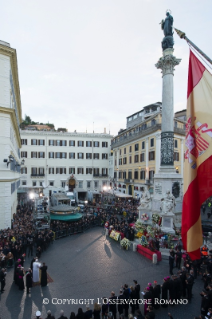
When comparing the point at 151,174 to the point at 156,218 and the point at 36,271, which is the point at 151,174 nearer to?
the point at 156,218

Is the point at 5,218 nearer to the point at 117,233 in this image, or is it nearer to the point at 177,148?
the point at 117,233

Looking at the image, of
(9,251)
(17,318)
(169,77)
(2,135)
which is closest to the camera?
(17,318)

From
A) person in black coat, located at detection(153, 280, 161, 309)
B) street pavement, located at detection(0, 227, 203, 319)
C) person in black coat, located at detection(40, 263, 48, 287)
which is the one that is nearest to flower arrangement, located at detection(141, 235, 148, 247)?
street pavement, located at detection(0, 227, 203, 319)

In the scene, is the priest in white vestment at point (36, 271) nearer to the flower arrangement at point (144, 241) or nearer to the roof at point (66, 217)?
the flower arrangement at point (144, 241)

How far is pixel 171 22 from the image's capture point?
66.1 feet

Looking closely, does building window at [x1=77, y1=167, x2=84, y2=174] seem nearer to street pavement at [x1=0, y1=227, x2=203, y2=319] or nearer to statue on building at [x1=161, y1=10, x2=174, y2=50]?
street pavement at [x1=0, y1=227, x2=203, y2=319]

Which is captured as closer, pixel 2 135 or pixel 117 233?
pixel 117 233

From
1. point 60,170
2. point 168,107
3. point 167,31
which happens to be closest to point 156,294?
point 168,107

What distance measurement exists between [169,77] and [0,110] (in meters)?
15.2

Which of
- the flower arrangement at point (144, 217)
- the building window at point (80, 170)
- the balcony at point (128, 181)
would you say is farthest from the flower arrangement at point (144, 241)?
the building window at point (80, 170)

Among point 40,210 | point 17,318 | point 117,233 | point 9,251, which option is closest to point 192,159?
point 17,318

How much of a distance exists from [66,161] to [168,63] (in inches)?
1272

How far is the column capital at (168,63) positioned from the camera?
824 inches

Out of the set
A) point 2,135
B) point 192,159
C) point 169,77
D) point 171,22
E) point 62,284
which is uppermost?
point 171,22
